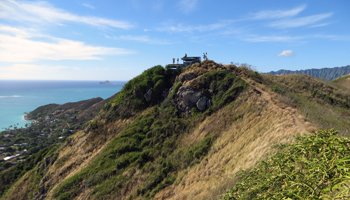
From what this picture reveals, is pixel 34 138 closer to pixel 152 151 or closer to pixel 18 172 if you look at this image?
pixel 18 172

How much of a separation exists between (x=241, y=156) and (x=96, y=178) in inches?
545

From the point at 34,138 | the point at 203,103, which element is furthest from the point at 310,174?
the point at 34,138

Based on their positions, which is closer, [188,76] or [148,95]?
[188,76]

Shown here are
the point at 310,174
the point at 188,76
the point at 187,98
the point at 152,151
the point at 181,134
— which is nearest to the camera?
the point at 310,174

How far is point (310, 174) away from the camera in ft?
17.9

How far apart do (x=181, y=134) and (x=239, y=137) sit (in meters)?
7.07

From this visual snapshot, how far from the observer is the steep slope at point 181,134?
19.1m

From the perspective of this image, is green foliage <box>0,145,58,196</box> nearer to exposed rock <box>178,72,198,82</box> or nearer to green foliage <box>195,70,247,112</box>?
exposed rock <box>178,72,198,82</box>

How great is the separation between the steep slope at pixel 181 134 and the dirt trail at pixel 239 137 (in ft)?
0.27

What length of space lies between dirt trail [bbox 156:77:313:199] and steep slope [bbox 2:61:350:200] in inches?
3.3

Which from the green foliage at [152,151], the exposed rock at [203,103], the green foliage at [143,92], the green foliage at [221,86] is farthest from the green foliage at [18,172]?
the green foliage at [221,86]

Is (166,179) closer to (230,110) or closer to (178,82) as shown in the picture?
(230,110)

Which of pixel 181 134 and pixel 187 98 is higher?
pixel 187 98

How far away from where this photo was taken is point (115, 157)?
28797 mm
